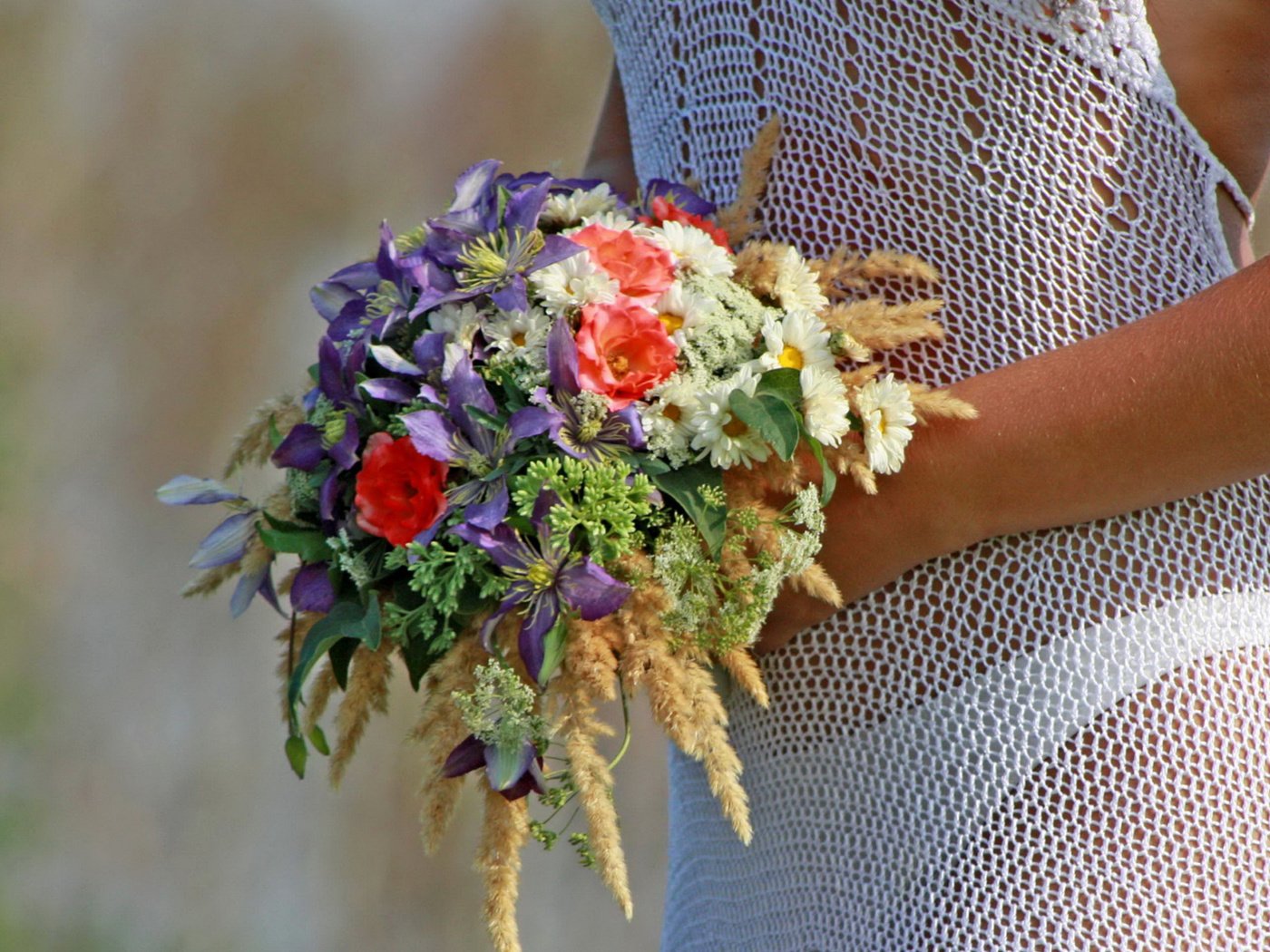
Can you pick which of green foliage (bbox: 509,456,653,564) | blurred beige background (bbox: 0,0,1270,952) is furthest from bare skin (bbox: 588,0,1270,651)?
blurred beige background (bbox: 0,0,1270,952)

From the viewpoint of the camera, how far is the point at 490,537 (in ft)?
3.06

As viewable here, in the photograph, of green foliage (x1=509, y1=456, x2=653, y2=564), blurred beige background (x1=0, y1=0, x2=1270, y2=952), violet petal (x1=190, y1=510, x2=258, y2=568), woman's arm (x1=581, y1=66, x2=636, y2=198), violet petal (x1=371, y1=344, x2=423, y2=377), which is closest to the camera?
green foliage (x1=509, y1=456, x2=653, y2=564)

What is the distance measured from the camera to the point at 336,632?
3.27 feet

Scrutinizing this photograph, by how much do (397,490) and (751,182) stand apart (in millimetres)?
432

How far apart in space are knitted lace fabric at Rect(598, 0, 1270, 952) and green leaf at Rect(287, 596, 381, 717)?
351 millimetres

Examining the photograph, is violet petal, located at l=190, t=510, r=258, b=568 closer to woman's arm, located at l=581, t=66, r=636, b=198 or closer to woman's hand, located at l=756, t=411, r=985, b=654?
woman's hand, located at l=756, t=411, r=985, b=654

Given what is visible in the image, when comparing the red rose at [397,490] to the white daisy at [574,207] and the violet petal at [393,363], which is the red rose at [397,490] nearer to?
the violet petal at [393,363]

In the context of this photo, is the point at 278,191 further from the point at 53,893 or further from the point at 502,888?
the point at 502,888

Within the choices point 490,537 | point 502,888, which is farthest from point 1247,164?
point 502,888

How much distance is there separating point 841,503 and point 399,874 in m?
3.61

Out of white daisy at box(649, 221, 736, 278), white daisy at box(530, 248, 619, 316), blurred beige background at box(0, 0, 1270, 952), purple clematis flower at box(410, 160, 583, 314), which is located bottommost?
blurred beige background at box(0, 0, 1270, 952)

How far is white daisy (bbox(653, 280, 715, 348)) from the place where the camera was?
1.02 m

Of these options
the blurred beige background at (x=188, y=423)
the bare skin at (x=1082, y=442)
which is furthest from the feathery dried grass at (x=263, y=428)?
the blurred beige background at (x=188, y=423)

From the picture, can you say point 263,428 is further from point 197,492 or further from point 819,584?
point 819,584
